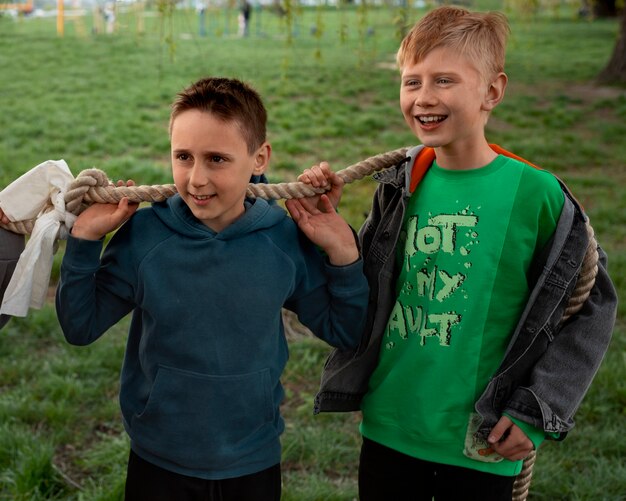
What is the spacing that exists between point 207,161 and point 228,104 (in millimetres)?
146

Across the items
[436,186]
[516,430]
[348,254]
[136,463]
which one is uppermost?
[436,186]

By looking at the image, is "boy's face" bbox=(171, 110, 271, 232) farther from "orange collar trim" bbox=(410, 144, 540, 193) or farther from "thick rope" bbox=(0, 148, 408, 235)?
"orange collar trim" bbox=(410, 144, 540, 193)

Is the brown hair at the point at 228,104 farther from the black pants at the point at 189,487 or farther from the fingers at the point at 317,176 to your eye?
the black pants at the point at 189,487

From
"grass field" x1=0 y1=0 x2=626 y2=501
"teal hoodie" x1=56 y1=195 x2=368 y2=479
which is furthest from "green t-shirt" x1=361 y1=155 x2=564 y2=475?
"grass field" x1=0 y1=0 x2=626 y2=501

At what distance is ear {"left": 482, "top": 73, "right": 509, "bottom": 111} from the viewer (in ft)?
6.87

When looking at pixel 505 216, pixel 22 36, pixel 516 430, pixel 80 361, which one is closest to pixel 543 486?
pixel 516 430

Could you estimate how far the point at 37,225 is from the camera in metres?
2.02

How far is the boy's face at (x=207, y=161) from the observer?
1917mm

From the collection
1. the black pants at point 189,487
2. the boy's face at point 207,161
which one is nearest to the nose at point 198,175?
the boy's face at point 207,161

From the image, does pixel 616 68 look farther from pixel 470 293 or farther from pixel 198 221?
pixel 198 221

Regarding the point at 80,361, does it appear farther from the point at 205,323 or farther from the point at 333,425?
the point at 205,323

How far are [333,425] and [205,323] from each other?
1.89 m

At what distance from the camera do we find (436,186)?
2158 millimetres

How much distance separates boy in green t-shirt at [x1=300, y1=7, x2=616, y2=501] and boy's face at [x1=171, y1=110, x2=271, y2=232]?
25 centimetres
